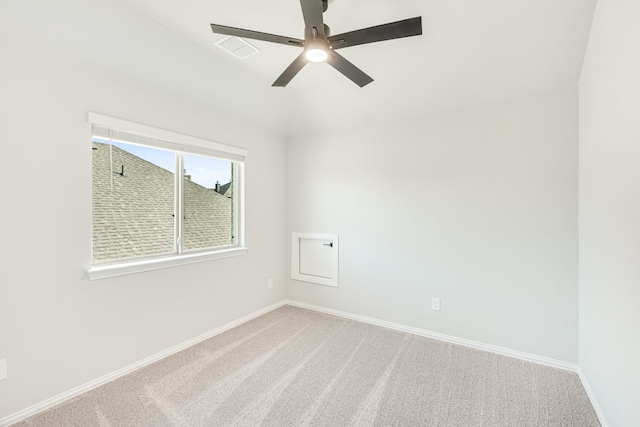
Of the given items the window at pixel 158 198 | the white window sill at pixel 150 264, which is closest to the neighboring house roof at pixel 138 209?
the window at pixel 158 198

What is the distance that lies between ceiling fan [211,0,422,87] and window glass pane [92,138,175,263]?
4.62 ft

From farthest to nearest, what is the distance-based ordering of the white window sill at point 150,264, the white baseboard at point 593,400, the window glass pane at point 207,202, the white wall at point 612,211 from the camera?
the window glass pane at point 207,202 < the white window sill at point 150,264 < the white baseboard at point 593,400 < the white wall at point 612,211

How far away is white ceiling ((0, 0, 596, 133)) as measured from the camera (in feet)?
5.95

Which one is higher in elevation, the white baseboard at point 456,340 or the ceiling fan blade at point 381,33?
the ceiling fan blade at point 381,33

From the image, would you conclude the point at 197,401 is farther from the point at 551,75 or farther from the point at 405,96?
the point at 551,75

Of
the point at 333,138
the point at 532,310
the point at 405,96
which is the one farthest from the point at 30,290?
the point at 532,310

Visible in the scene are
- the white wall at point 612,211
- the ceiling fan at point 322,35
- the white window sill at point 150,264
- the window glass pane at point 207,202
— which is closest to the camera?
the white wall at point 612,211

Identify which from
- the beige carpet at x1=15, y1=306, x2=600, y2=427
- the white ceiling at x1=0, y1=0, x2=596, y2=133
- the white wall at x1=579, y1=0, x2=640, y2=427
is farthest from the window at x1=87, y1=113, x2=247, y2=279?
the white wall at x1=579, y1=0, x2=640, y2=427

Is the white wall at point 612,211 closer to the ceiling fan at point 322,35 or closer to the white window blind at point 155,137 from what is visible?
the ceiling fan at point 322,35

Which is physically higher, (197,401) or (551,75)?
A: (551,75)

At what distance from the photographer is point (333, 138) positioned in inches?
143

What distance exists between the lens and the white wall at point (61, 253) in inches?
69.8

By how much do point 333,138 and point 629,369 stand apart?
3.13 metres

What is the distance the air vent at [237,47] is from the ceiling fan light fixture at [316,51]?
749 mm
